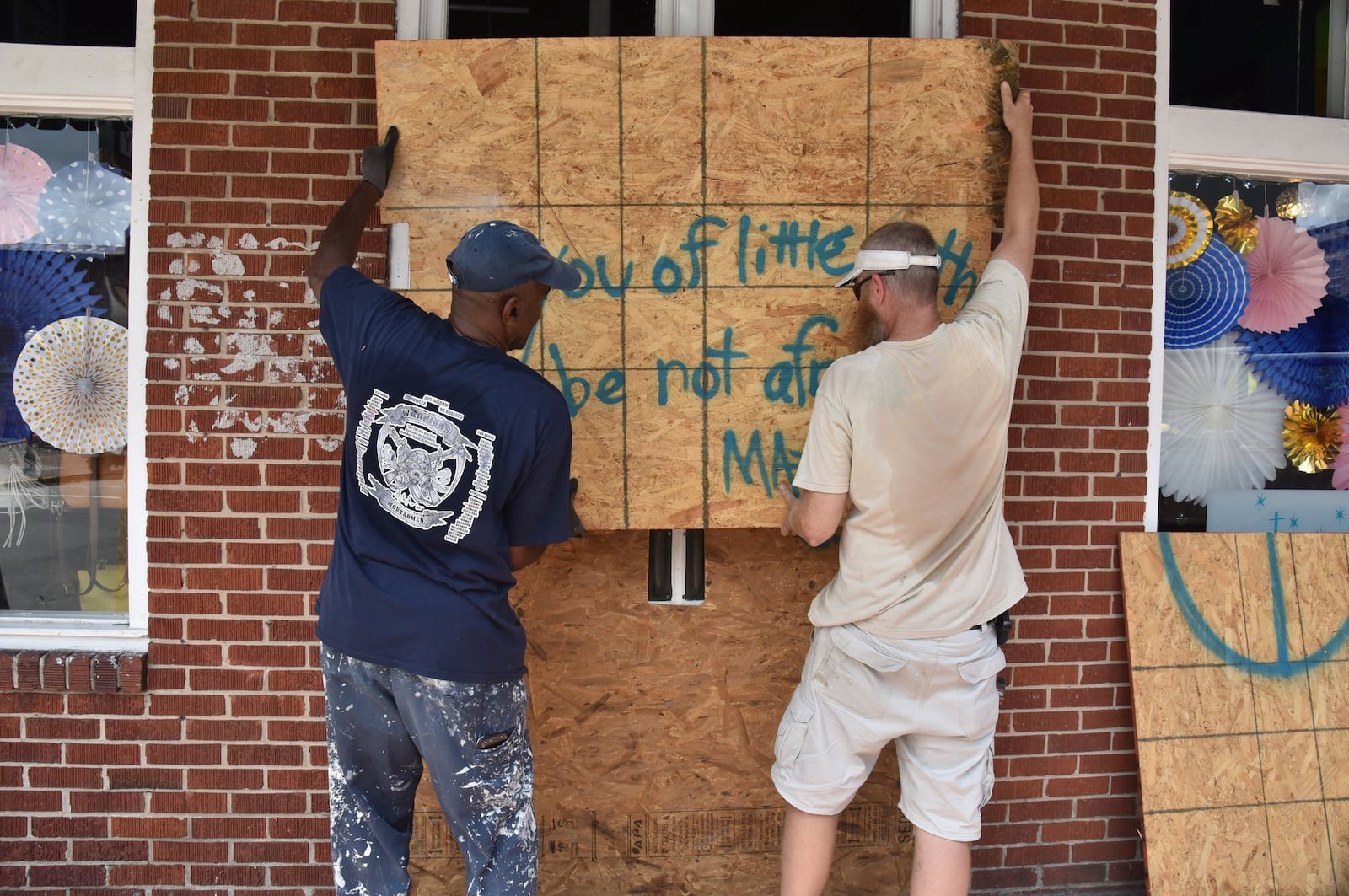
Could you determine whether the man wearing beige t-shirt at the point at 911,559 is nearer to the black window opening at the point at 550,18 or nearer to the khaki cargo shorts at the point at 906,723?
the khaki cargo shorts at the point at 906,723

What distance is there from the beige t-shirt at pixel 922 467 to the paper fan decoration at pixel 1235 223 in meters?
1.52

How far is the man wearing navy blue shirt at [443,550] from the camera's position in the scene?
7.09 feet

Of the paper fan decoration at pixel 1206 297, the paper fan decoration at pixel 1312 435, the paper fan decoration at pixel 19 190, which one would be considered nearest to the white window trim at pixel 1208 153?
the paper fan decoration at pixel 1206 297

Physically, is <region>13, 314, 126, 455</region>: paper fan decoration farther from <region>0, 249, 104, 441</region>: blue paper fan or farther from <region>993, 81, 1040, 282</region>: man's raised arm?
<region>993, 81, 1040, 282</region>: man's raised arm

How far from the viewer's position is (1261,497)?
12.0 ft

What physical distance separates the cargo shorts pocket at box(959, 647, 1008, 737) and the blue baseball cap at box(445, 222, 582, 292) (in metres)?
1.56

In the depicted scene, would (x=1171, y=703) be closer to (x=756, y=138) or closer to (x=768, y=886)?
(x=768, y=886)

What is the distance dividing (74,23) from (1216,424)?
445 cm

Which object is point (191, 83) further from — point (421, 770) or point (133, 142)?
point (421, 770)

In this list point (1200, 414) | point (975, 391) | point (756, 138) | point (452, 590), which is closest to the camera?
point (452, 590)

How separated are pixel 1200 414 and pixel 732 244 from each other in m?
2.13

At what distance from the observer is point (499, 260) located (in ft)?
7.22

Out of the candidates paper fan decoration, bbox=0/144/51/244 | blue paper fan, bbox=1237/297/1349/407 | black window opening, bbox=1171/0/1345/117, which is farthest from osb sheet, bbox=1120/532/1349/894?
paper fan decoration, bbox=0/144/51/244

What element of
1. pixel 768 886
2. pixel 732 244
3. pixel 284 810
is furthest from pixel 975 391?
pixel 284 810
